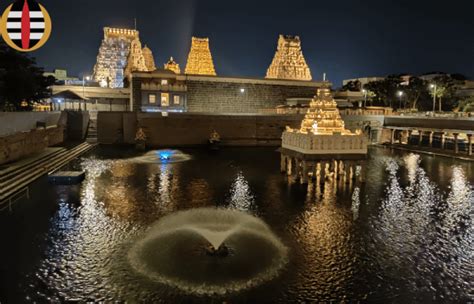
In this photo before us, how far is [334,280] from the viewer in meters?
9.24

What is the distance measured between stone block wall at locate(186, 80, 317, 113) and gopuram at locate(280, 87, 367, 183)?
3297 cm

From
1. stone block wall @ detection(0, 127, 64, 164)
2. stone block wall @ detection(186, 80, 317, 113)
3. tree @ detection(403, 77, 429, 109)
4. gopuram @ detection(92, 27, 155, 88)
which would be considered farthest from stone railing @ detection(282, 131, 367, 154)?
gopuram @ detection(92, 27, 155, 88)

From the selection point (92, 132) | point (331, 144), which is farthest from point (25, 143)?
point (331, 144)

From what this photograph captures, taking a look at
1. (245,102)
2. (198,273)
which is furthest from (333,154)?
(245,102)

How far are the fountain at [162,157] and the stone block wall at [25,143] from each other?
7.06 m

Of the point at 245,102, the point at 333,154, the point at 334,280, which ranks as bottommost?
the point at 334,280

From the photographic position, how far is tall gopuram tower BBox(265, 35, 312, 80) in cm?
6397

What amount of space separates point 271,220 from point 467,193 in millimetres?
12039

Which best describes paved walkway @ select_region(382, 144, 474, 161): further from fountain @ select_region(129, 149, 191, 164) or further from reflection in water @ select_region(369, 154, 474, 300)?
fountain @ select_region(129, 149, 191, 164)

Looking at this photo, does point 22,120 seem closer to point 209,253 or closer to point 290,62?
point 209,253

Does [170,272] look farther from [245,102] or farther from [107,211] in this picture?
[245,102]

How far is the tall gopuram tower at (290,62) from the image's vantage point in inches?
2518

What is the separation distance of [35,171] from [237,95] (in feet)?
123

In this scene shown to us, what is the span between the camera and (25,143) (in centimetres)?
2477
